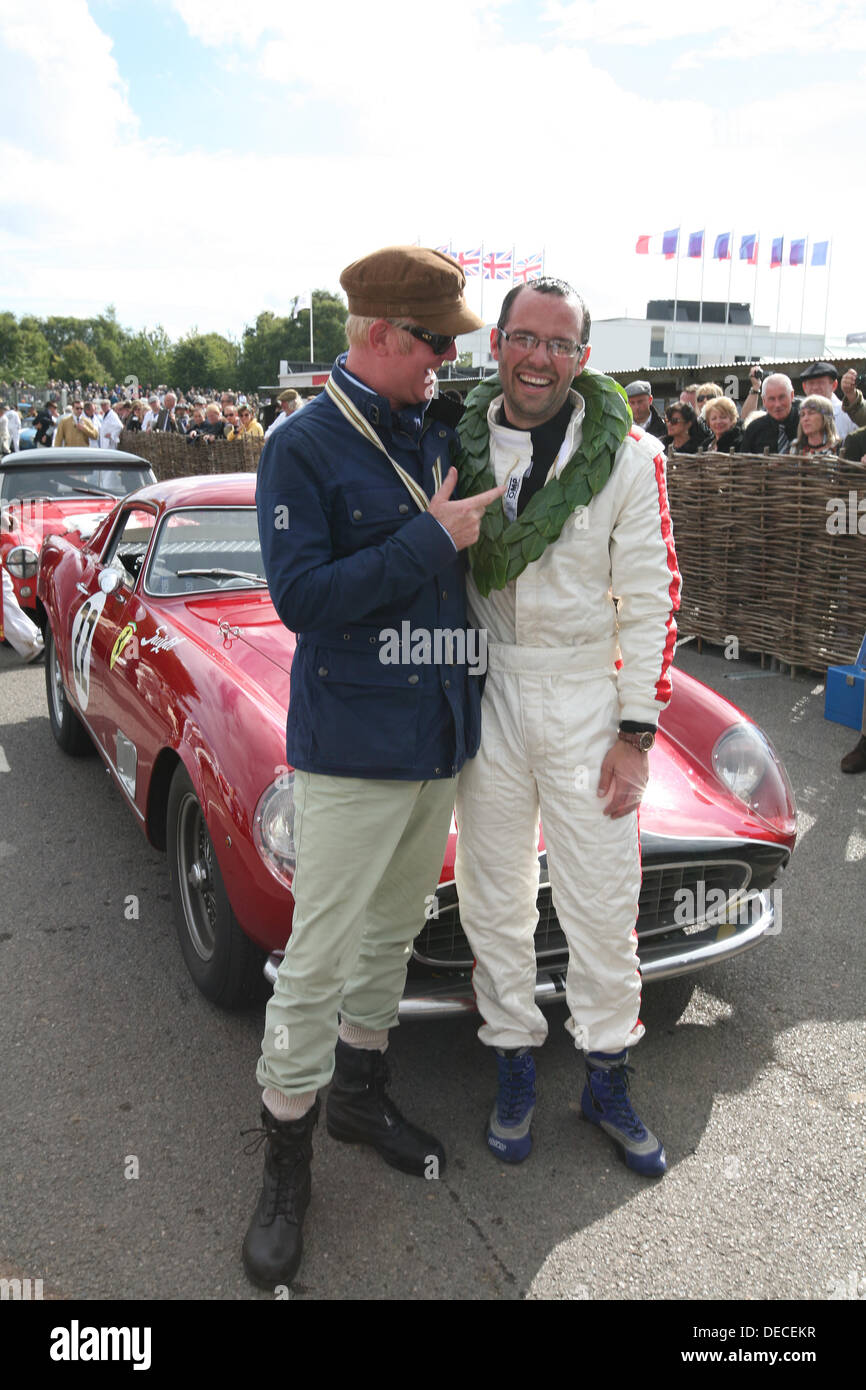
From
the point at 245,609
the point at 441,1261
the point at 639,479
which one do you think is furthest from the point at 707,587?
the point at 441,1261

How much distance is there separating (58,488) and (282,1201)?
24.5ft

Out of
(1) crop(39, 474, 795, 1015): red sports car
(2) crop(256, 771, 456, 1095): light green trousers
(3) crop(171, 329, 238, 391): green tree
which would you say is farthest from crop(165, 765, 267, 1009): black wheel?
(3) crop(171, 329, 238, 391): green tree

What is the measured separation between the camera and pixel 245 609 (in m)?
4.01

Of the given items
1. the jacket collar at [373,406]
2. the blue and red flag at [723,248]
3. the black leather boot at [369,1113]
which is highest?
the blue and red flag at [723,248]

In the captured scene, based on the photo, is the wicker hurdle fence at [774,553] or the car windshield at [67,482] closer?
the wicker hurdle fence at [774,553]

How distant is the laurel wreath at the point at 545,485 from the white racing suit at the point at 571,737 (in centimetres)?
3

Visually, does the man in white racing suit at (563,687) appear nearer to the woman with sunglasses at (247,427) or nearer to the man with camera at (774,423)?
the man with camera at (774,423)

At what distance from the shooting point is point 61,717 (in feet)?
18.2

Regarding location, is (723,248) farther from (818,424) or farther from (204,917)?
(204,917)

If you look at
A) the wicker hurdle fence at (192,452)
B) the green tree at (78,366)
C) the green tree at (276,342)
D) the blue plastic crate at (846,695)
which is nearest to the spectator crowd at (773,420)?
the blue plastic crate at (846,695)

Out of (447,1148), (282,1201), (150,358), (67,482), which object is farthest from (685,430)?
(150,358)

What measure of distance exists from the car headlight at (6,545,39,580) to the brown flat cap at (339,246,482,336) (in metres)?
5.94

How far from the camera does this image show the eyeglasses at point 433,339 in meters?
2.14
